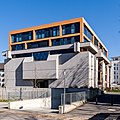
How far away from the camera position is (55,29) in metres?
56.7

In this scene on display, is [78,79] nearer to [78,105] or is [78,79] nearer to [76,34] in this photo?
[76,34]

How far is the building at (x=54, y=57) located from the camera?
1975 inches

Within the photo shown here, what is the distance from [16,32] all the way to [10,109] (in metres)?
43.1

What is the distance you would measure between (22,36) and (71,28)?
16.4m

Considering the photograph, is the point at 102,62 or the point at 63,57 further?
the point at 102,62

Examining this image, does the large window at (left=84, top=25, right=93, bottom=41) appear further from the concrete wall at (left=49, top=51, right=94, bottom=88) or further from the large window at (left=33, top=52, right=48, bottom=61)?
the large window at (left=33, top=52, right=48, bottom=61)

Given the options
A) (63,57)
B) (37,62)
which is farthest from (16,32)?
(63,57)

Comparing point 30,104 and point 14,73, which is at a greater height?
point 14,73

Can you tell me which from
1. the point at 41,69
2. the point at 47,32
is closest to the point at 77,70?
the point at 41,69

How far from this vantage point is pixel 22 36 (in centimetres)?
6319

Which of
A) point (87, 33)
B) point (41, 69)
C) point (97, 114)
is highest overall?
point (87, 33)

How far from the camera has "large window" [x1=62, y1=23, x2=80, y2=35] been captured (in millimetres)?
53206

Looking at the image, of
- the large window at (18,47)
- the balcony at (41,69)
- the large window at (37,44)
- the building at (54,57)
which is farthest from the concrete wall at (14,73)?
the large window at (37,44)

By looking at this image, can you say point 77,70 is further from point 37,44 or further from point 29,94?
point 37,44
